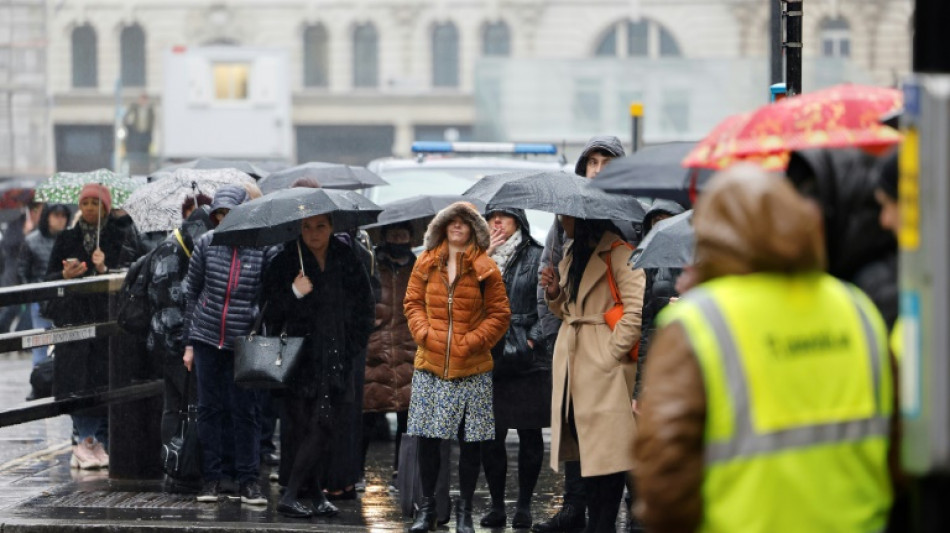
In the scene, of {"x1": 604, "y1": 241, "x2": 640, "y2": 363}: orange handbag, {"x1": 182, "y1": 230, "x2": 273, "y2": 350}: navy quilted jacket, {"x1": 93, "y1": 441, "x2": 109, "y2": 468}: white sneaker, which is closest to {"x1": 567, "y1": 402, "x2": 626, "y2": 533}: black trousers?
{"x1": 604, "y1": 241, "x2": 640, "y2": 363}: orange handbag

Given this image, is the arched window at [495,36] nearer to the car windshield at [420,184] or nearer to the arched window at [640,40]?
the arched window at [640,40]

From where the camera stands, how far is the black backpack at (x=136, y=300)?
33.2 ft

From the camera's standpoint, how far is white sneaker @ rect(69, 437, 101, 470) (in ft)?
36.7

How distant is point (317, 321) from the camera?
9219mm

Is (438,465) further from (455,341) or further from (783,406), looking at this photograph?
(783,406)

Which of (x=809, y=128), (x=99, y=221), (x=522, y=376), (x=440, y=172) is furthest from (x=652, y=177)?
(x=440, y=172)

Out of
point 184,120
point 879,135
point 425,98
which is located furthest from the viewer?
point 425,98

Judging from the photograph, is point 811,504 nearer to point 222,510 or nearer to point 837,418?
point 837,418

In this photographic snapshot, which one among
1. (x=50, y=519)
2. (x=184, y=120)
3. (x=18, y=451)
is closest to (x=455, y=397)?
(x=50, y=519)

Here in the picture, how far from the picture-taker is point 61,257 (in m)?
11.6

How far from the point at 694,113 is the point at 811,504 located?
24.6 meters

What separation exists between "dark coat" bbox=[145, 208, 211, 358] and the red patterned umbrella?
16.4ft

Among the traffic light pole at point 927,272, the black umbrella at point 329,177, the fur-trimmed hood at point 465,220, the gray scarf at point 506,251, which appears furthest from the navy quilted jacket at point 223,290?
the traffic light pole at point 927,272

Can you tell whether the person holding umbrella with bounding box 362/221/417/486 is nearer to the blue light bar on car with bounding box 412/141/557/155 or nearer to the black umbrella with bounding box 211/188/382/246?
the black umbrella with bounding box 211/188/382/246
